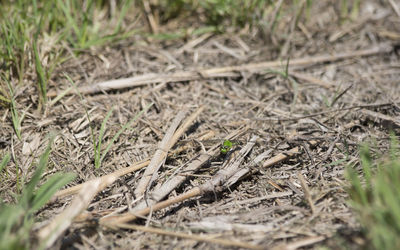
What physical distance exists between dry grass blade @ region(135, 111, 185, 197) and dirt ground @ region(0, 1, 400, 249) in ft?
0.12

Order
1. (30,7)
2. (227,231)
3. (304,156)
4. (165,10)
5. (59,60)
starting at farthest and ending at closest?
1. (165,10)
2. (30,7)
3. (59,60)
4. (304,156)
5. (227,231)

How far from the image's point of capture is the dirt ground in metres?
1.69

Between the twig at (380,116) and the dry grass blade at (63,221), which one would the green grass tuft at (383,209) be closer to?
the twig at (380,116)

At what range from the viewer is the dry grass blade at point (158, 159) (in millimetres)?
1944

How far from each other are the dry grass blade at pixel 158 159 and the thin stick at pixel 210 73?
0.45 m

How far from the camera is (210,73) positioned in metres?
2.78

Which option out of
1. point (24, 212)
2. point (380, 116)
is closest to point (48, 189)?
point (24, 212)

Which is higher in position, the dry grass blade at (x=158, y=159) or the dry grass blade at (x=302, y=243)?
the dry grass blade at (x=158, y=159)

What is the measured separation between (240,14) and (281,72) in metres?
0.68

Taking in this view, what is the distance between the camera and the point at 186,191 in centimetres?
198

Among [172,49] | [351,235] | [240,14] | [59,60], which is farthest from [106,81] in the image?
[351,235]

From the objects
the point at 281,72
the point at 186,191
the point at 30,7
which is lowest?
the point at 186,191

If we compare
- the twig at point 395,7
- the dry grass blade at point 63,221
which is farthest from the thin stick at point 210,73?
the dry grass blade at point 63,221

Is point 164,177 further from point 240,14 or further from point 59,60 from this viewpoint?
point 240,14
